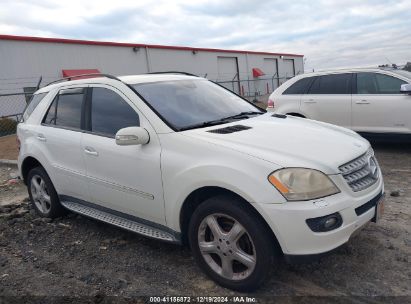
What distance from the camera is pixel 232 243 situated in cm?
307

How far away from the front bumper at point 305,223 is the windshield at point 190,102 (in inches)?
48.0

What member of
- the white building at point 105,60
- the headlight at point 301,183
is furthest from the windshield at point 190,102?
the white building at point 105,60

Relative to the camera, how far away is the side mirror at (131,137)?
11.2 feet

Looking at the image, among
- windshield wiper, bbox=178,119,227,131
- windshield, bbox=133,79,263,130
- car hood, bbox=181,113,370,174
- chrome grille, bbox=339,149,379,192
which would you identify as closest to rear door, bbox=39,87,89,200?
windshield, bbox=133,79,263,130

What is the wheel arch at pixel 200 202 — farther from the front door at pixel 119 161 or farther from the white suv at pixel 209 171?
the front door at pixel 119 161

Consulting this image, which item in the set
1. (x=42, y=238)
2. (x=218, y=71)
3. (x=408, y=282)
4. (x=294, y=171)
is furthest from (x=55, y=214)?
(x=218, y=71)

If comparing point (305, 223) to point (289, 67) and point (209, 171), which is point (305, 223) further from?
point (289, 67)

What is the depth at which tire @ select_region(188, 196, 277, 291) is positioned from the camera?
2.89 m

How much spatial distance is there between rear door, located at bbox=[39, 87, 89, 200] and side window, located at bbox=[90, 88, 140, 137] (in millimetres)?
234

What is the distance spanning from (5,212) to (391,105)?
6.43m

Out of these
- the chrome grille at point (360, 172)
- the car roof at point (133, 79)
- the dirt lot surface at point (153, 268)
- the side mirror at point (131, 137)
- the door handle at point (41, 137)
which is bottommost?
the dirt lot surface at point (153, 268)

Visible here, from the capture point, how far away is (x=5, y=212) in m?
5.69

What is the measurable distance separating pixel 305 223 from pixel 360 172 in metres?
0.76

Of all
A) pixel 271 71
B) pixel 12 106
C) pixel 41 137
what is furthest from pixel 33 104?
pixel 271 71
